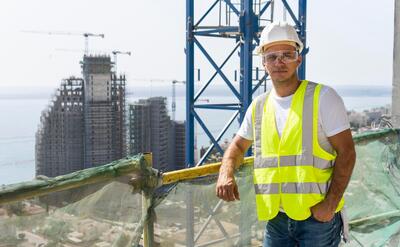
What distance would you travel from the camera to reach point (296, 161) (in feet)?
8.07

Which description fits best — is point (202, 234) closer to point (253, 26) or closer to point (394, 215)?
point (394, 215)

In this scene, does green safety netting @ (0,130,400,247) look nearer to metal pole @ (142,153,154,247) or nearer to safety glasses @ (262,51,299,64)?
metal pole @ (142,153,154,247)

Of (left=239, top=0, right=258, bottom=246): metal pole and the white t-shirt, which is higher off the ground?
(left=239, top=0, right=258, bottom=246): metal pole

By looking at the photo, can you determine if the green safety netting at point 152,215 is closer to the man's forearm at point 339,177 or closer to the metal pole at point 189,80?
the man's forearm at point 339,177

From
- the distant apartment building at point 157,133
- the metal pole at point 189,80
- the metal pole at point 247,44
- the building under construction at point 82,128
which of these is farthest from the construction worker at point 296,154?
the building under construction at point 82,128

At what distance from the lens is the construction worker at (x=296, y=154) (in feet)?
7.86

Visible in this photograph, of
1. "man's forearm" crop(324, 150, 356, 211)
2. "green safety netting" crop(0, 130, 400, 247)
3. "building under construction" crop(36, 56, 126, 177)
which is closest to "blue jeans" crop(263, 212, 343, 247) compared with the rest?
"man's forearm" crop(324, 150, 356, 211)

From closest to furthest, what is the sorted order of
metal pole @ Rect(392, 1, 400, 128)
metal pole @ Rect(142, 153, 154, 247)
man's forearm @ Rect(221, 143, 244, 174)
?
man's forearm @ Rect(221, 143, 244, 174) → metal pole @ Rect(142, 153, 154, 247) → metal pole @ Rect(392, 1, 400, 128)

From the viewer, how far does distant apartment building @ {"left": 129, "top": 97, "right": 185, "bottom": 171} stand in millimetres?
46906

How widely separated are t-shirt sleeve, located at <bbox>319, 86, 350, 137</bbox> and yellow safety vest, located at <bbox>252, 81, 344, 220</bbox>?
0.04 meters

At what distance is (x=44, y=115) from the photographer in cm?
5209

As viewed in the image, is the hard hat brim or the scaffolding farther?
the scaffolding

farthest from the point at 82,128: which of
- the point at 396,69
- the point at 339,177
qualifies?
the point at 339,177

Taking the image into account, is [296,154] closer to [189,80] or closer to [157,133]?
[189,80]
